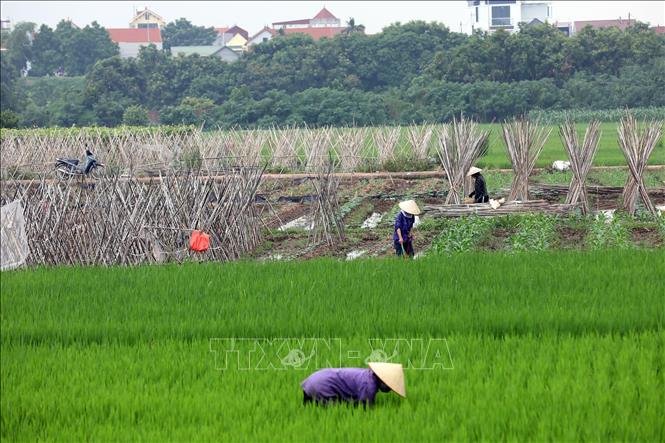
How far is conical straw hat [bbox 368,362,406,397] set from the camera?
5.95 meters

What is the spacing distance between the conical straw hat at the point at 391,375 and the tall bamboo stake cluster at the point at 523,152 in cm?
1062

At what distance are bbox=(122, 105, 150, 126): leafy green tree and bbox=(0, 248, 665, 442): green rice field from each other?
33.2m

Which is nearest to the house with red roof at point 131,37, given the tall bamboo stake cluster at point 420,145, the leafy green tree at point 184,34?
the leafy green tree at point 184,34

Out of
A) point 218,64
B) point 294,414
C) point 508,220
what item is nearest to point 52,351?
point 294,414

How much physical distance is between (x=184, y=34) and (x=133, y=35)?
37.1 ft

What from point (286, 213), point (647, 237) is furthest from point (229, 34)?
point (647, 237)

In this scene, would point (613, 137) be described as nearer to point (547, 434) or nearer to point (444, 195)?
point (444, 195)

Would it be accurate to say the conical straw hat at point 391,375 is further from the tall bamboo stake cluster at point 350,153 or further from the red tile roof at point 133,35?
the red tile roof at point 133,35

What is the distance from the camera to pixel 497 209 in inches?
577

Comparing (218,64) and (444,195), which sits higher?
(218,64)

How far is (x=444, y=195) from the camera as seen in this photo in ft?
62.6

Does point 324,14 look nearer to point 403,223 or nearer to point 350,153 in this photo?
point 350,153

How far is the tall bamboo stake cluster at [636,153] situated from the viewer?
15.4 m

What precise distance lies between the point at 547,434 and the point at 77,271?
21.2 feet
